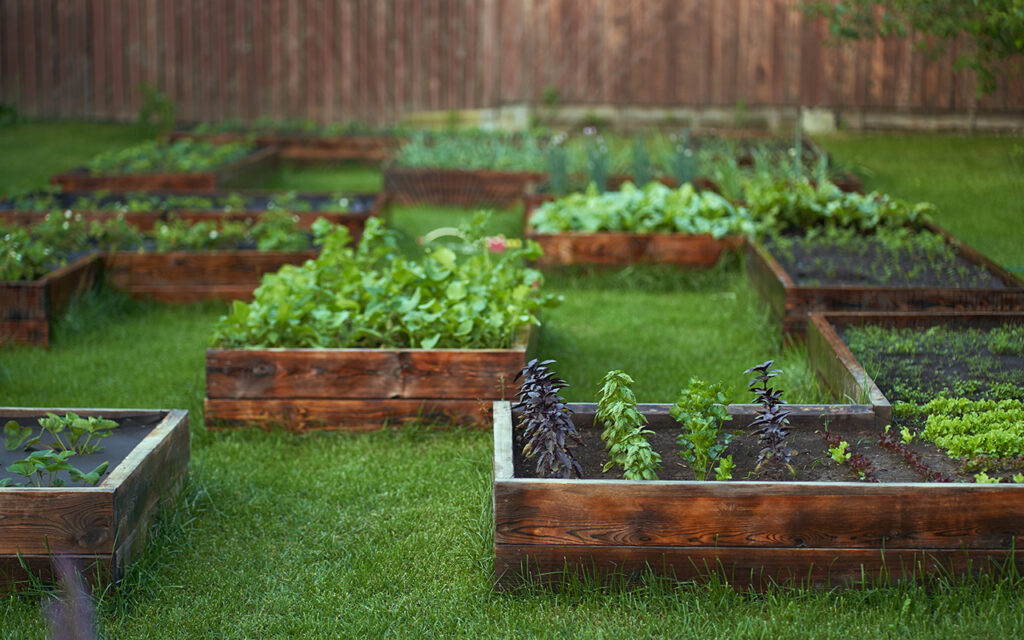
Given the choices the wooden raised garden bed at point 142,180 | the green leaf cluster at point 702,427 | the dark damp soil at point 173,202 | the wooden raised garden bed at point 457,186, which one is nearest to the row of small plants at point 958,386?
the green leaf cluster at point 702,427

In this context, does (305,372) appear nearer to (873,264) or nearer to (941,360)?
(941,360)

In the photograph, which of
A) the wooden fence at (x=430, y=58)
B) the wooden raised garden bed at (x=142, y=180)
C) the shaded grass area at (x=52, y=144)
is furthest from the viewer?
the wooden fence at (x=430, y=58)

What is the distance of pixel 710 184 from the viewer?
7656 millimetres

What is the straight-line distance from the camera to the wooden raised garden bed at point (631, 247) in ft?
20.0

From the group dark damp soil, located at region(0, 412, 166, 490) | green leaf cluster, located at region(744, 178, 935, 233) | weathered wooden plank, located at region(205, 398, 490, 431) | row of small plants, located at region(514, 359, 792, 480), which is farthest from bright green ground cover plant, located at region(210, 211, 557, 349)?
green leaf cluster, located at region(744, 178, 935, 233)

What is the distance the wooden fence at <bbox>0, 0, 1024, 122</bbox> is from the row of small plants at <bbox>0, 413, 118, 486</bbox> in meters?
9.52

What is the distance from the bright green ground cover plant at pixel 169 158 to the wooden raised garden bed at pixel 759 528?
666 cm

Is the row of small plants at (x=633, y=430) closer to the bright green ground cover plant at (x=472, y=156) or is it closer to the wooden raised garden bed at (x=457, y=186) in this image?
the wooden raised garden bed at (x=457, y=186)

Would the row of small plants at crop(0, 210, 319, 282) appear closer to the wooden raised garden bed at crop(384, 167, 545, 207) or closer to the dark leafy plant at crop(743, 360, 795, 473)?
the wooden raised garden bed at crop(384, 167, 545, 207)

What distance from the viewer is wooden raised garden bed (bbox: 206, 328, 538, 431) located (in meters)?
3.87

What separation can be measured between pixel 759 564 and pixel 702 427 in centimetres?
42

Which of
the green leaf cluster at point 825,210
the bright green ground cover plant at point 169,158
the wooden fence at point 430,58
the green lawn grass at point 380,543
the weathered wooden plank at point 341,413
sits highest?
the wooden fence at point 430,58

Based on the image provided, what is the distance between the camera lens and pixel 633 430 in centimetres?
294

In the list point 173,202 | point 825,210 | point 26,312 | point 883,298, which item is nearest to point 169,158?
point 173,202
